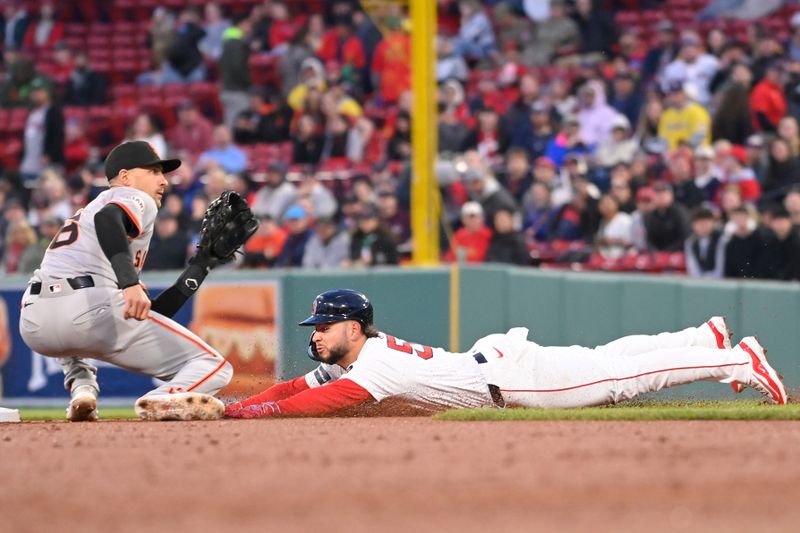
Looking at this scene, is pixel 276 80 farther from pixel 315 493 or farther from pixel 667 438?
pixel 315 493

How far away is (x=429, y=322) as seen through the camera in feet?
36.1

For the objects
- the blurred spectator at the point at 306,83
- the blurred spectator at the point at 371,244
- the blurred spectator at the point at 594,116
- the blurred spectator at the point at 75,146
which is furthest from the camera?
the blurred spectator at the point at 75,146

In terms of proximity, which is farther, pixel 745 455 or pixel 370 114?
pixel 370 114

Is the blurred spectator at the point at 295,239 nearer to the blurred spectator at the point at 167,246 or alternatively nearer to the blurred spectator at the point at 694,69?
the blurred spectator at the point at 167,246

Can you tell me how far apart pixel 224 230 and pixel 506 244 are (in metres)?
4.79

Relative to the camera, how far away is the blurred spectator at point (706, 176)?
483 inches

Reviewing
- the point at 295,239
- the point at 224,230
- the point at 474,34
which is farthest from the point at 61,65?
the point at 224,230

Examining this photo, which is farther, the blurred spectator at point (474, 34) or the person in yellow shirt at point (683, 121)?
the blurred spectator at point (474, 34)

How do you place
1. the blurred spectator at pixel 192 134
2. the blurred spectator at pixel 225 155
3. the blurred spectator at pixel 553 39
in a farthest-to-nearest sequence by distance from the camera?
the blurred spectator at pixel 192 134
the blurred spectator at pixel 553 39
the blurred spectator at pixel 225 155

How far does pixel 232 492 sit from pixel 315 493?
0.89 ft

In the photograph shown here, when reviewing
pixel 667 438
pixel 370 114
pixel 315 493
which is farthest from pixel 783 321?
pixel 370 114

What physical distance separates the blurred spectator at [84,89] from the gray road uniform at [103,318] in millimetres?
11753

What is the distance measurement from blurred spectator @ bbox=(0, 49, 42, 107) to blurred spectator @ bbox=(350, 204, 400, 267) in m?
7.96

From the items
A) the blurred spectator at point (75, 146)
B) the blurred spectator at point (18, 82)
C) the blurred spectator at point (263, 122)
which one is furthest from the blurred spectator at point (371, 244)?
the blurred spectator at point (18, 82)
